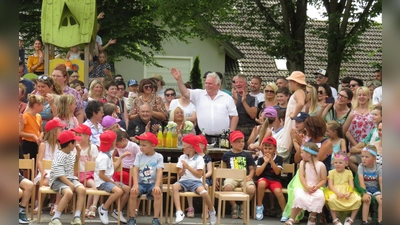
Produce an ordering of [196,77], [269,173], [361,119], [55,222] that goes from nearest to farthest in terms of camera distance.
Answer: [55,222] < [269,173] < [361,119] < [196,77]

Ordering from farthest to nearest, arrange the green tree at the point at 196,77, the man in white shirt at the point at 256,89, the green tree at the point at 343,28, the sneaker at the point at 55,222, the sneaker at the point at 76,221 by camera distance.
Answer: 1. the green tree at the point at 196,77
2. the green tree at the point at 343,28
3. the man in white shirt at the point at 256,89
4. the sneaker at the point at 76,221
5. the sneaker at the point at 55,222

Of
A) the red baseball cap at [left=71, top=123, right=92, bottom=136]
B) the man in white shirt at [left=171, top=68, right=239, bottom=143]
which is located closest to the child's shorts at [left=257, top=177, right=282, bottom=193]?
the man in white shirt at [left=171, top=68, right=239, bottom=143]

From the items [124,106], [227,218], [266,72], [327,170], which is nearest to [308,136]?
[327,170]

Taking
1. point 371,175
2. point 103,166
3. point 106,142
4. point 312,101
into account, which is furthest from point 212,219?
point 312,101

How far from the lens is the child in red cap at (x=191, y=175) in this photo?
8.58 metres

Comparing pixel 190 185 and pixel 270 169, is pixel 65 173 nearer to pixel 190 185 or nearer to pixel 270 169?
pixel 190 185

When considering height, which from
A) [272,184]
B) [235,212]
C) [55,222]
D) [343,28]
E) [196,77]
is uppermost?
[343,28]

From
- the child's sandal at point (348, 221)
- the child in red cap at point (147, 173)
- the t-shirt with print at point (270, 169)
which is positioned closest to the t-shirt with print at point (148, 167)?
the child in red cap at point (147, 173)

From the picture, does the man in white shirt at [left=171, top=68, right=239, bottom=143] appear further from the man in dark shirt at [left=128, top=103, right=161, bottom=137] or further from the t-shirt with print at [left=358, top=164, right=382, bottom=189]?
the t-shirt with print at [left=358, top=164, right=382, bottom=189]

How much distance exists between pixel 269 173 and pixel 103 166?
2269 mm

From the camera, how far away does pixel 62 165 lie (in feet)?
27.2

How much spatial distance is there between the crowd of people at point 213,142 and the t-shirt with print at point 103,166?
0.6 inches

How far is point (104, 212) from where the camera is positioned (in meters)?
8.55

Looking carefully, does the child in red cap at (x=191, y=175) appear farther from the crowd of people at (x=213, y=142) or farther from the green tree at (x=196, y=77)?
the green tree at (x=196, y=77)
